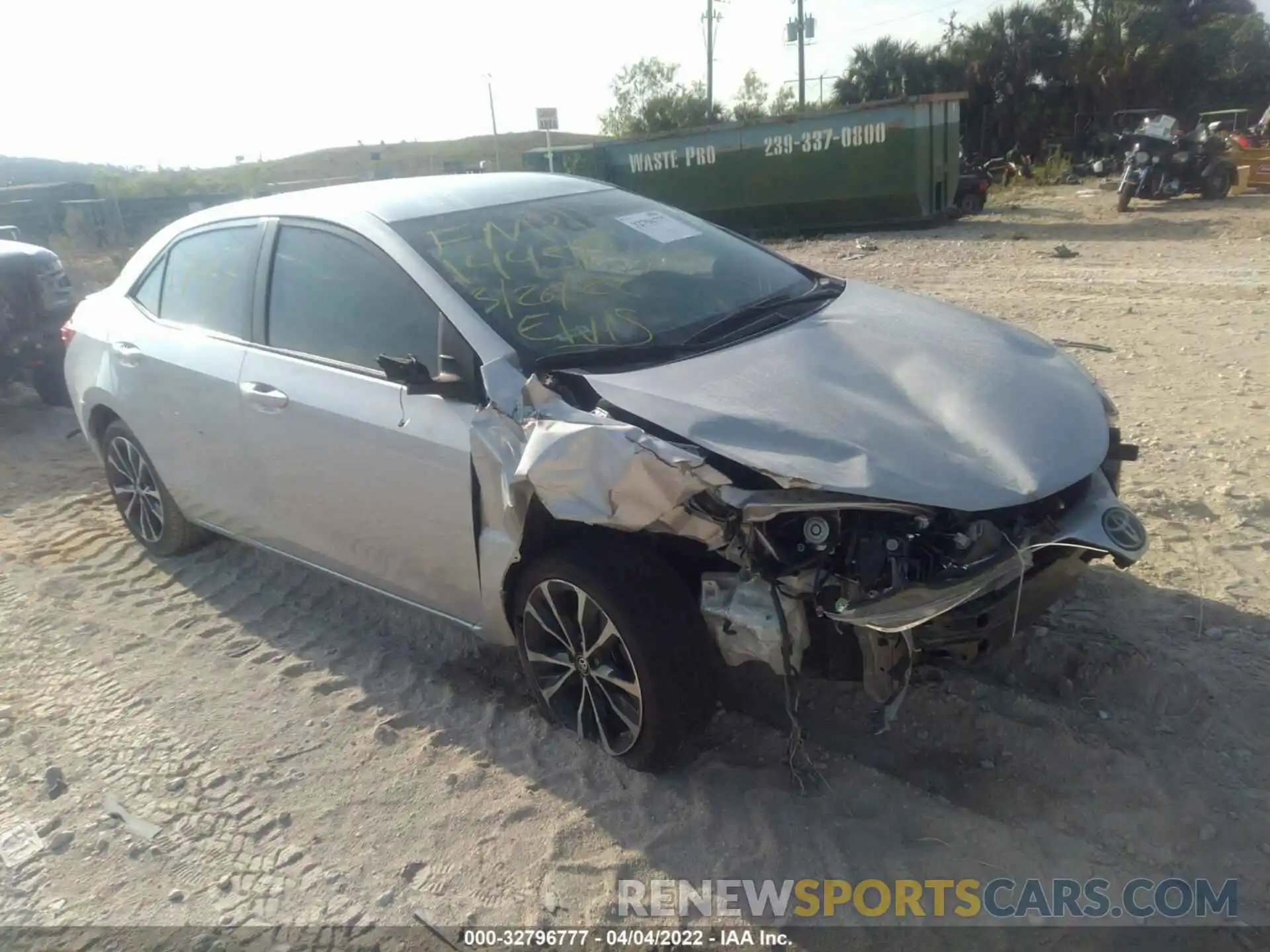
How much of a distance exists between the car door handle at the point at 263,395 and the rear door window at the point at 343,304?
0.57 feet

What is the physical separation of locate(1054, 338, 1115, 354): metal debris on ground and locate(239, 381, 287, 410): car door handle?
17.8ft

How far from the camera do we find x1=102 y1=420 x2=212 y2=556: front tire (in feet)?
15.8

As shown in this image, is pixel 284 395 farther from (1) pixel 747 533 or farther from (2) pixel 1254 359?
(2) pixel 1254 359

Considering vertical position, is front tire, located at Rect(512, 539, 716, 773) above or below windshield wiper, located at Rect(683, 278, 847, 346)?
below

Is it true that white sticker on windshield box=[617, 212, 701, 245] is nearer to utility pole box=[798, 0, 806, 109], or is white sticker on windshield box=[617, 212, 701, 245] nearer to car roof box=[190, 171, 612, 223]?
car roof box=[190, 171, 612, 223]

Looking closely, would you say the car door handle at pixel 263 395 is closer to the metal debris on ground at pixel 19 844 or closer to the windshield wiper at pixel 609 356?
the windshield wiper at pixel 609 356

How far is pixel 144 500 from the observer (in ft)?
16.3

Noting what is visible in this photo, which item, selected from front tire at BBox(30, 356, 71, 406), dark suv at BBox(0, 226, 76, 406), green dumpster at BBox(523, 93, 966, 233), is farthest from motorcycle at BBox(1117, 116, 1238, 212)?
front tire at BBox(30, 356, 71, 406)

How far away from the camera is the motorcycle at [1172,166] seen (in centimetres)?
1667

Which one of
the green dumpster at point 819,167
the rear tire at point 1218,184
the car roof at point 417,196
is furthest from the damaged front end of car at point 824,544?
the rear tire at point 1218,184

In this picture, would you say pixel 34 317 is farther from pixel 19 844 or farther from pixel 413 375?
pixel 413 375

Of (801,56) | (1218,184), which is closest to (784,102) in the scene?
(801,56)

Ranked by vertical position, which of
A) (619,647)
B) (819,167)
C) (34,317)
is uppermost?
(819,167)

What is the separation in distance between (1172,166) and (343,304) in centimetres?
1729
